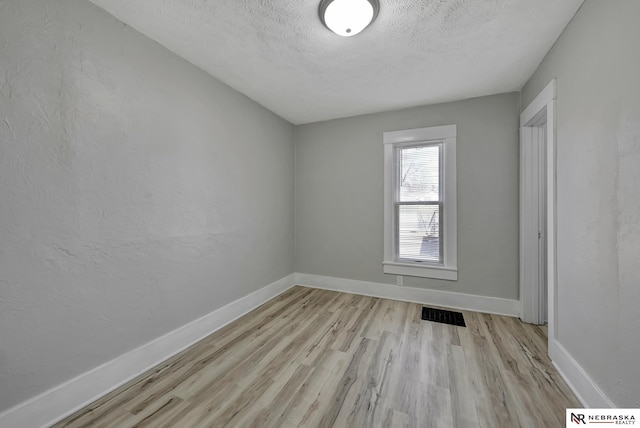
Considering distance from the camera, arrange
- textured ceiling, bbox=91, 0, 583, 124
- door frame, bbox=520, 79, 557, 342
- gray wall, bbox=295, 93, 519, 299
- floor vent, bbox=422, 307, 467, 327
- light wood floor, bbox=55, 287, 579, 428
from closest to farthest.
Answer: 1. light wood floor, bbox=55, 287, 579, 428
2. textured ceiling, bbox=91, 0, 583, 124
3. door frame, bbox=520, 79, 557, 342
4. floor vent, bbox=422, 307, 467, 327
5. gray wall, bbox=295, 93, 519, 299

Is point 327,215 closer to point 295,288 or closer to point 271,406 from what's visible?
point 295,288

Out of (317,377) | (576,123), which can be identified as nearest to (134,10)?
(317,377)

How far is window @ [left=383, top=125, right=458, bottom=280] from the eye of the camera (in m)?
2.95

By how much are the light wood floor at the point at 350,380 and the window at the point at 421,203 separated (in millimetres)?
781

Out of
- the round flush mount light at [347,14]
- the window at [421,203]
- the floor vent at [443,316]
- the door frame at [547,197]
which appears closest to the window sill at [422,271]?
the window at [421,203]

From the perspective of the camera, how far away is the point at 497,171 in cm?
275

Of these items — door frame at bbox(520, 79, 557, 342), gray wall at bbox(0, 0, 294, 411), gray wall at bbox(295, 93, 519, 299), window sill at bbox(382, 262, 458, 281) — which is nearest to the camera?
gray wall at bbox(0, 0, 294, 411)

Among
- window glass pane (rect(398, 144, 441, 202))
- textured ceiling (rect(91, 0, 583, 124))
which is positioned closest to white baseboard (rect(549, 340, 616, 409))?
window glass pane (rect(398, 144, 441, 202))

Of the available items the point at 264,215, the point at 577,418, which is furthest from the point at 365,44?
the point at 577,418

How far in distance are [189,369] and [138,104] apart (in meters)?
2.05

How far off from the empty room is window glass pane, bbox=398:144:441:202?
0.09 ft

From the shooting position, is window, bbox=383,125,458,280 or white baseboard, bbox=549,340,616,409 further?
window, bbox=383,125,458,280

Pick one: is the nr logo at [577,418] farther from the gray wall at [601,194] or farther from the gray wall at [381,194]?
the gray wall at [381,194]

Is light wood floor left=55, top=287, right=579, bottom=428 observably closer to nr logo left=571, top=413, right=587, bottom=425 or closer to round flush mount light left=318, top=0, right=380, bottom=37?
nr logo left=571, top=413, right=587, bottom=425
